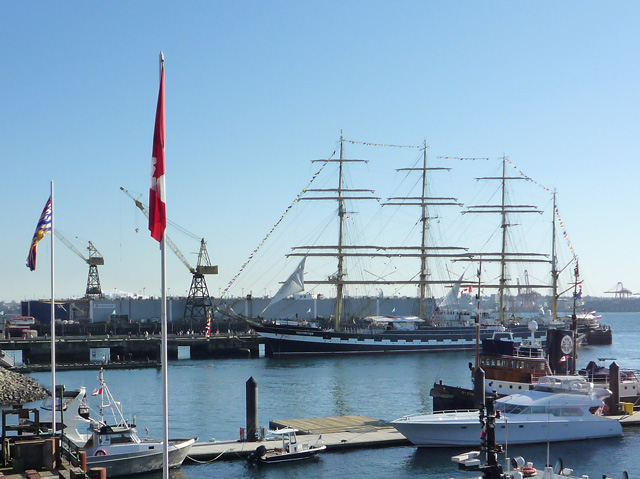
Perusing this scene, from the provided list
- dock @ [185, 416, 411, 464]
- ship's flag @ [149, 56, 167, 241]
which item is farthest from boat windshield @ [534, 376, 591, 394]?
ship's flag @ [149, 56, 167, 241]

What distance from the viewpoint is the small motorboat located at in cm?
3136

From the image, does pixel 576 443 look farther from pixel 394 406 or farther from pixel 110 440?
pixel 110 440

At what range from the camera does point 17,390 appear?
5222 cm

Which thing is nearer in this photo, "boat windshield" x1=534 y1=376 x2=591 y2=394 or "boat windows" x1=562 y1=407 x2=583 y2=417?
"boat windows" x1=562 y1=407 x2=583 y2=417

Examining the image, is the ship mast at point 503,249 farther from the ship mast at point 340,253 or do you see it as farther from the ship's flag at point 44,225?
the ship's flag at point 44,225

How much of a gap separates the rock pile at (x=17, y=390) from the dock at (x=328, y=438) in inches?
839

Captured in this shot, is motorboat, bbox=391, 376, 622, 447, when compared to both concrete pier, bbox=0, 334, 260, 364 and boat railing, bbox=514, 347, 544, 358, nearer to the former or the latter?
boat railing, bbox=514, 347, 544, 358

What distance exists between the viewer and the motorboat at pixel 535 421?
34.7m

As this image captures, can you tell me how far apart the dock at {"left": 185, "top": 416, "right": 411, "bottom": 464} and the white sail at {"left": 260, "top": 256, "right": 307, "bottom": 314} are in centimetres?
5573

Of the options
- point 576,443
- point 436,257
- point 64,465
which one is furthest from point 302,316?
point 64,465

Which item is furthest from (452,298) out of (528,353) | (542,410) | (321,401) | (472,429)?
(472,429)

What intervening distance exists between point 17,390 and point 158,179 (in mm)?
43799

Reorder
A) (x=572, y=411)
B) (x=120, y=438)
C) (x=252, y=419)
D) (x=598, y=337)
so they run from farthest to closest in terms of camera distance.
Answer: (x=598, y=337) < (x=572, y=411) < (x=252, y=419) < (x=120, y=438)

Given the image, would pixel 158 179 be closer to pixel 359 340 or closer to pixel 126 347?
pixel 126 347
